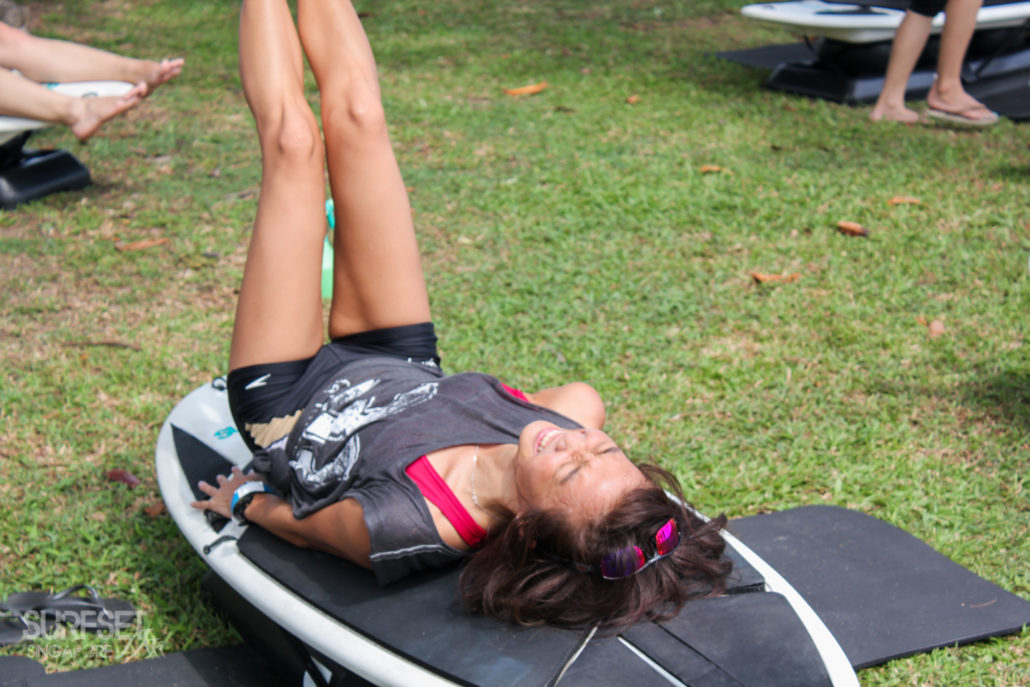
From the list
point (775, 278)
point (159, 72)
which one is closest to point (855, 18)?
point (775, 278)

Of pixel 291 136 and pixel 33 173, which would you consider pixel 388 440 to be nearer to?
pixel 291 136

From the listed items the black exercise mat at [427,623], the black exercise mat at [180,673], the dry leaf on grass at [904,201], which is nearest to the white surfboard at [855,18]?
the dry leaf on grass at [904,201]

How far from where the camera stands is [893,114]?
5754 mm

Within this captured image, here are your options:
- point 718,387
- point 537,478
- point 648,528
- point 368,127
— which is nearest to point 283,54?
point 368,127

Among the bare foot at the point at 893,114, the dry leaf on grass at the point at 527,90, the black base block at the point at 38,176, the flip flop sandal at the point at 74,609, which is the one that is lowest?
the flip flop sandal at the point at 74,609

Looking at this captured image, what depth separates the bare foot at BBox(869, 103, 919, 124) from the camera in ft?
18.8

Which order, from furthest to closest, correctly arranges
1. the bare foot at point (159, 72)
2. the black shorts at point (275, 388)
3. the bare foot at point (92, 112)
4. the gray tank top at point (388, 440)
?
1. the bare foot at point (159, 72)
2. the bare foot at point (92, 112)
3. the black shorts at point (275, 388)
4. the gray tank top at point (388, 440)

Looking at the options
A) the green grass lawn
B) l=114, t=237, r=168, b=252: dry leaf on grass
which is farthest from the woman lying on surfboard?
l=114, t=237, r=168, b=252: dry leaf on grass

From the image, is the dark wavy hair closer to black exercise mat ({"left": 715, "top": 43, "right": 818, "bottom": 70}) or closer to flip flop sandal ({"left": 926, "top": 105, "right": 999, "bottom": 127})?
flip flop sandal ({"left": 926, "top": 105, "right": 999, "bottom": 127})

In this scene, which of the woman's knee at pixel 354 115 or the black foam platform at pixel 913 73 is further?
the black foam platform at pixel 913 73

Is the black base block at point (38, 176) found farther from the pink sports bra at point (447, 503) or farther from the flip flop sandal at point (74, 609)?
the pink sports bra at point (447, 503)

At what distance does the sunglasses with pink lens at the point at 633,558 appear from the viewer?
Result: 188 centimetres

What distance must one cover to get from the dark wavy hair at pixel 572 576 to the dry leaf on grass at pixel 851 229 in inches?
112

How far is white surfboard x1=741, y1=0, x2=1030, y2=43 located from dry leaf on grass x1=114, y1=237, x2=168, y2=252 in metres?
4.06
